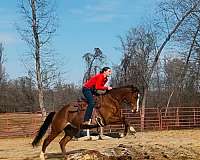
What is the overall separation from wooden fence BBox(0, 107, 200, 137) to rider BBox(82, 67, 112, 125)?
14234 millimetres

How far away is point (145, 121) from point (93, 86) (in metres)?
16.8

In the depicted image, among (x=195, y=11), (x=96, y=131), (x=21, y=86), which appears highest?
(x=195, y=11)

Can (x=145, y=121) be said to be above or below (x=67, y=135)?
below


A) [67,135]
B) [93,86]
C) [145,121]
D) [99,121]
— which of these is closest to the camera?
[93,86]

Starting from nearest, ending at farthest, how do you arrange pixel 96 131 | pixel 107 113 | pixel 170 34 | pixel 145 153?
pixel 145 153 < pixel 107 113 < pixel 96 131 < pixel 170 34

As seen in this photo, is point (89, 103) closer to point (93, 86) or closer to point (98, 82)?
point (93, 86)

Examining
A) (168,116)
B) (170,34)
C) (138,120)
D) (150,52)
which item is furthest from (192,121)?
(150,52)

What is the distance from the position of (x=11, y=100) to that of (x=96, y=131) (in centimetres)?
2903

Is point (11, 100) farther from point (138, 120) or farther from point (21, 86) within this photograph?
point (138, 120)

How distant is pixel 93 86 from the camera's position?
39.3 ft

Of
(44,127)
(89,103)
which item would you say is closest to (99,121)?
(89,103)

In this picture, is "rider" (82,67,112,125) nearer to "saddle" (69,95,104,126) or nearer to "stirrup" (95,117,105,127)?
"saddle" (69,95,104,126)

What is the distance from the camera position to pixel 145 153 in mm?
11188

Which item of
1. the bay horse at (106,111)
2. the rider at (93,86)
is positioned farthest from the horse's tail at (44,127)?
the rider at (93,86)
